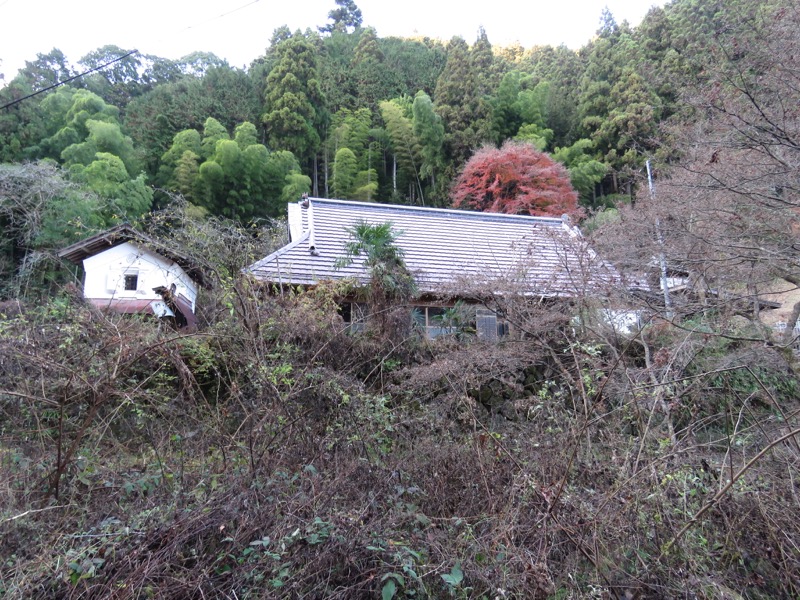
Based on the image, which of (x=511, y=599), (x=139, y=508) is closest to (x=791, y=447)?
(x=511, y=599)

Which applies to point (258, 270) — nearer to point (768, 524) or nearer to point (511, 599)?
point (511, 599)

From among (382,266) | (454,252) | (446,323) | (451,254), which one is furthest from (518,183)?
(382,266)

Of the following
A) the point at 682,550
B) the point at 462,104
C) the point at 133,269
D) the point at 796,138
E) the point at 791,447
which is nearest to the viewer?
the point at 682,550

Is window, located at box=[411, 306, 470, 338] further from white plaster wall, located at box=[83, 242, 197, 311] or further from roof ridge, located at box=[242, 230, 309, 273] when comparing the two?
white plaster wall, located at box=[83, 242, 197, 311]

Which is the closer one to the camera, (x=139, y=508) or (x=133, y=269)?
(x=139, y=508)

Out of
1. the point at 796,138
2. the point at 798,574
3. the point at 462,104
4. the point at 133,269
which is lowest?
the point at 798,574

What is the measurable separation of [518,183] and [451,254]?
25.8 feet

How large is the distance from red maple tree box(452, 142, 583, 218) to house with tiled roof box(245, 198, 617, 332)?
3371 mm

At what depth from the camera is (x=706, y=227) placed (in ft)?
20.0

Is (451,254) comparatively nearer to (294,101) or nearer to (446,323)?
(446,323)

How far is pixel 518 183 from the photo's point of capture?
18234 millimetres

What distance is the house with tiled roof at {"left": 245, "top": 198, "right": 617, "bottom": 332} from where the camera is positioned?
318 inches

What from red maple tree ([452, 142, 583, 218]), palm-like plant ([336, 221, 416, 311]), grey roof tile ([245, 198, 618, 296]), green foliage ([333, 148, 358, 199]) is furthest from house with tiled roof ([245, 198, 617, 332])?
green foliage ([333, 148, 358, 199])

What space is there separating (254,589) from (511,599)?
147 cm
